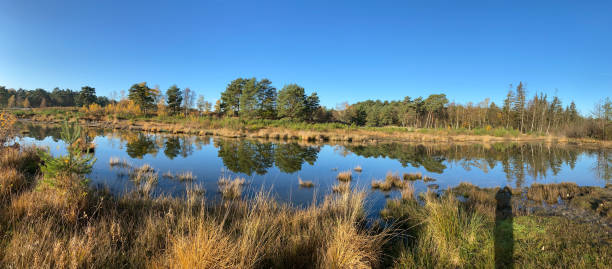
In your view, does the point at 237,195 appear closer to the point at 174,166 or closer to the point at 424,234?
the point at 424,234

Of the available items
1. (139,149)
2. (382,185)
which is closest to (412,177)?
(382,185)

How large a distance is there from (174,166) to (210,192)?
4822mm

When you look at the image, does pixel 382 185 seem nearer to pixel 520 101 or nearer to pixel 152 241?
pixel 152 241

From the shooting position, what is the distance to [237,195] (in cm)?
679

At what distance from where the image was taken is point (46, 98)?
83.1 meters

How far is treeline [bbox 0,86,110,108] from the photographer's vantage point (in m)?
71.5

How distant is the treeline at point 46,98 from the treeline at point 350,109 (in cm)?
33

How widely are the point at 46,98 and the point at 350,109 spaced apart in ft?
337

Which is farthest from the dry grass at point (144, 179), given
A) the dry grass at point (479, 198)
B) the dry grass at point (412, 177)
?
the dry grass at point (412, 177)

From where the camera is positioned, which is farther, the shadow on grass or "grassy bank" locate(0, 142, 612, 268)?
the shadow on grass

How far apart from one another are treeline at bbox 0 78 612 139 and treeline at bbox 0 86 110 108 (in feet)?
1.08

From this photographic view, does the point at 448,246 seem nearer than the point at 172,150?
Yes

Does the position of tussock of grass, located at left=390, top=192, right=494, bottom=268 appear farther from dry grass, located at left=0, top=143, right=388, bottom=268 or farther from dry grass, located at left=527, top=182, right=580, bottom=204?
dry grass, located at left=527, top=182, right=580, bottom=204

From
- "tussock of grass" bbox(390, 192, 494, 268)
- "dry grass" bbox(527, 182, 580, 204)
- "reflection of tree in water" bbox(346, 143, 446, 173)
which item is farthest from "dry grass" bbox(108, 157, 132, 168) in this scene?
"dry grass" bbox(527, 182, 580, 204)
